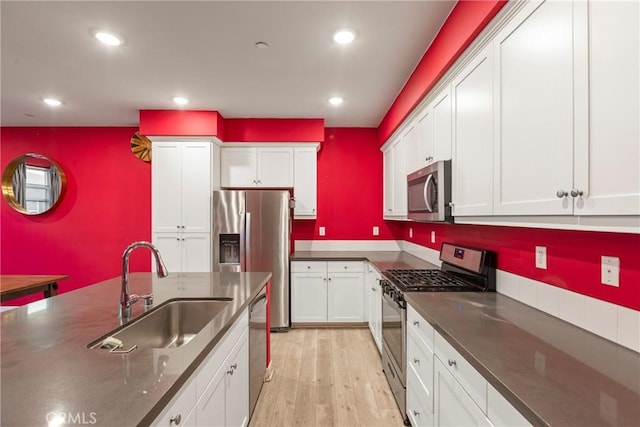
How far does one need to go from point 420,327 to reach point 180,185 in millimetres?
3085

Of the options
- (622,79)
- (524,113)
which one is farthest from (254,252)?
(622,79)

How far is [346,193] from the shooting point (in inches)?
169

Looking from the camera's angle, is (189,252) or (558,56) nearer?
(558,56)

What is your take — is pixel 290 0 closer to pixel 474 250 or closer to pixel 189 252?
pixel 474 250

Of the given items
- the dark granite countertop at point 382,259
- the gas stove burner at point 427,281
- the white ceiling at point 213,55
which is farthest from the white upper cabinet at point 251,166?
the gas stove burner at point 427,281

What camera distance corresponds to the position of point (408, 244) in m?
3.98

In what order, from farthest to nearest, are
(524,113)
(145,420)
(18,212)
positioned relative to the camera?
(18,212) < (524,113) < (145,420)

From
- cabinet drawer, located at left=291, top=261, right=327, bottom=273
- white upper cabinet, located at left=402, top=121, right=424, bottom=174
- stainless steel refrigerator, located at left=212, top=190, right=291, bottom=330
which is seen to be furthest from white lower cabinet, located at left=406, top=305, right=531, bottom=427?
stainless steel refrigerator, located at left=212, top=190, right=291, bottom=330

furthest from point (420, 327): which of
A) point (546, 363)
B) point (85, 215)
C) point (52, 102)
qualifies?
point (85, 215)

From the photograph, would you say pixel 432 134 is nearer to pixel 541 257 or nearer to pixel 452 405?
pixel 541 257

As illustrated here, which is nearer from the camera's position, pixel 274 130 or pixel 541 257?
pixel 541 257

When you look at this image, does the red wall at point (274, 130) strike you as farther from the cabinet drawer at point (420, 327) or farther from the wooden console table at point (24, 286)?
the cabinet drawer at point (420, 327)

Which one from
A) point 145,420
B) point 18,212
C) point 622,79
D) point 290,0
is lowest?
point 145,420

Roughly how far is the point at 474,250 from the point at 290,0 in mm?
2005
